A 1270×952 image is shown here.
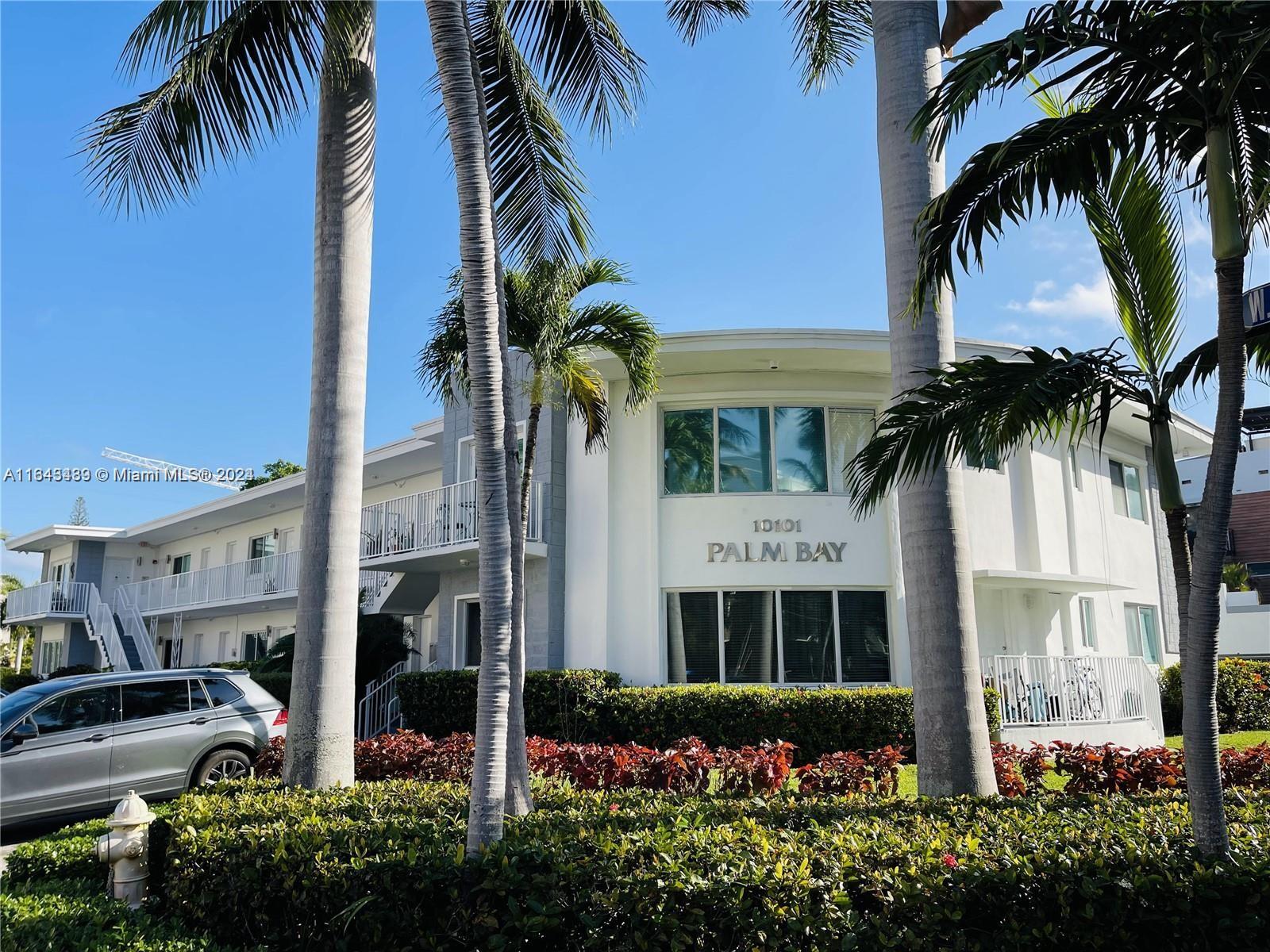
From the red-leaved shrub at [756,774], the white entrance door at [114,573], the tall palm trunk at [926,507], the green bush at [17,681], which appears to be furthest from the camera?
the white entrance door at [114,573]

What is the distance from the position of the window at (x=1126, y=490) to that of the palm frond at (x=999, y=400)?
686 inches

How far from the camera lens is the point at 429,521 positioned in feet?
59.1

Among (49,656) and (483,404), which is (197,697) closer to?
(483,404)

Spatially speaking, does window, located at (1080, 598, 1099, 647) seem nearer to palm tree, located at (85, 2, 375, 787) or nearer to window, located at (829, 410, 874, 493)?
window, located at (829, 410, 874, 493)

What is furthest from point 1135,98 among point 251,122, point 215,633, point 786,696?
point 215,633

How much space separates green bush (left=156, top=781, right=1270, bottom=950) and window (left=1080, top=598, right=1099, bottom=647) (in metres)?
15.3

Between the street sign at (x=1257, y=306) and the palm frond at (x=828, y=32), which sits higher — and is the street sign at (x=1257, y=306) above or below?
below

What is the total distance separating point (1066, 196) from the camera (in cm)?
555

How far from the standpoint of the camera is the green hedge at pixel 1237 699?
19.2 metres

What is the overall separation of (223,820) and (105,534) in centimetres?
3418

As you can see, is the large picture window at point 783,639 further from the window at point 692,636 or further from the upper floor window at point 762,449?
the upper floor window at point 762,449


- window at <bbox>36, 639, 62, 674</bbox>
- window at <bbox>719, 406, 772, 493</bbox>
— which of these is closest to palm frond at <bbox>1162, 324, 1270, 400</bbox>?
window at <bbox>719, 406, 772, 493</bbox>

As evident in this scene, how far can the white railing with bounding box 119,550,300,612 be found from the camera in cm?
2431

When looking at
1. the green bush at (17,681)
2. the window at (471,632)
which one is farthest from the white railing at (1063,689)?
the green bush at (17,681)
